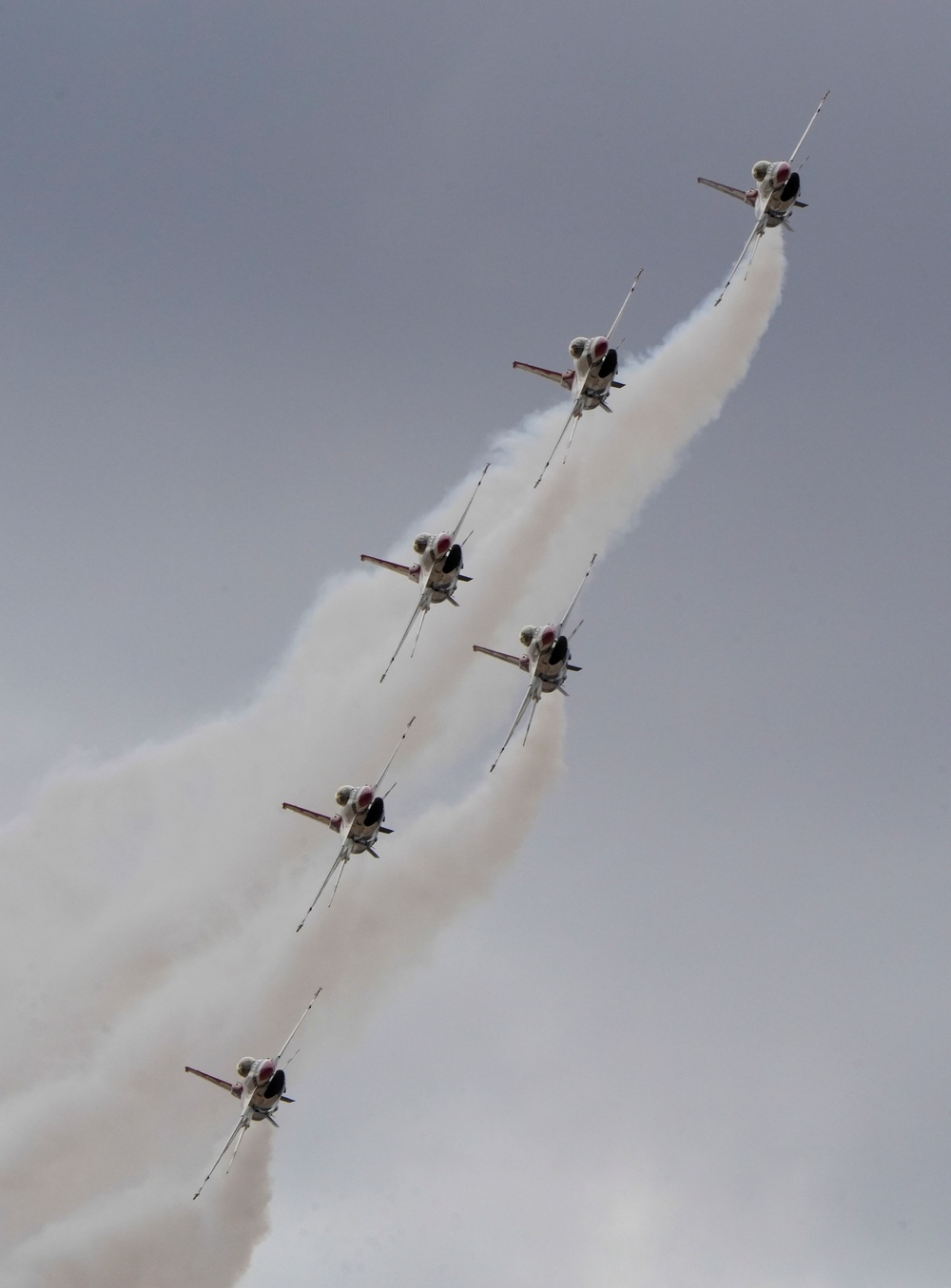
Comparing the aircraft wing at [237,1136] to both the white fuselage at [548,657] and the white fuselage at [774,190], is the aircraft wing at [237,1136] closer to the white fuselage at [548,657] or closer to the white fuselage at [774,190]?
the white fuselage at [548,657]

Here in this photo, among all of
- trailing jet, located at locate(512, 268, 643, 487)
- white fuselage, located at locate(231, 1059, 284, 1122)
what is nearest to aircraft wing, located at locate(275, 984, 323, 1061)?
white fuselage, located at locate(231, 1059, 284, 1122)

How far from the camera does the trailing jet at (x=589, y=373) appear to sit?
83.8m

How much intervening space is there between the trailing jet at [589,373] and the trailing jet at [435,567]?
6.16 metres

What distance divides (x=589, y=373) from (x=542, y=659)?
1304 centimetres

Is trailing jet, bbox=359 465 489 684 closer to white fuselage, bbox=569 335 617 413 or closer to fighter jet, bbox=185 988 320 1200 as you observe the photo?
white fuselage, bbox=569 335 617 413

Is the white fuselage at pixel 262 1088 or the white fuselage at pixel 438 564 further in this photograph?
the white fuselage at pixel 262 1088

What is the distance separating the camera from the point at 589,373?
8412 centimetres

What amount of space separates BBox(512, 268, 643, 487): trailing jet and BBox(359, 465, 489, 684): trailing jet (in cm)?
616

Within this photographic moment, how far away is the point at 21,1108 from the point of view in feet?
314

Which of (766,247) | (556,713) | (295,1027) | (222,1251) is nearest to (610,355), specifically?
(766,247)

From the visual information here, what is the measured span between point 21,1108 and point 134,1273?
10.1 metres

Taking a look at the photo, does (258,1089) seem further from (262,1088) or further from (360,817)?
(360,817)

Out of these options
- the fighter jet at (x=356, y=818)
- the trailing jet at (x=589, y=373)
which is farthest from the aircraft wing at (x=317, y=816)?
the trailing jet at (x=589, y=373)

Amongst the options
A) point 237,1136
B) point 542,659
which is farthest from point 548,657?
point 237,1136
